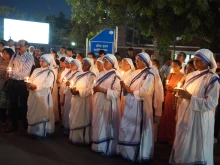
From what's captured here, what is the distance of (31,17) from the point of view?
35.5 metres

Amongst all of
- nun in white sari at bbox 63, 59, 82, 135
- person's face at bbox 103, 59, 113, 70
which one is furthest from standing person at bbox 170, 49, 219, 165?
nun in white sari at bbox 63, 59, 82, 135

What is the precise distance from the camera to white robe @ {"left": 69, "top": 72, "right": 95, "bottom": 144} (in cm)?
688

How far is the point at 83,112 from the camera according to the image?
6.92 m

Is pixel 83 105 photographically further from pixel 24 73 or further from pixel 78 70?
pixel 24 73

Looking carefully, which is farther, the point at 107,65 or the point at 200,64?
the point at 107,65

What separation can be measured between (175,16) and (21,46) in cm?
646

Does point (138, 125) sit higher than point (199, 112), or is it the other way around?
point (199, 112)

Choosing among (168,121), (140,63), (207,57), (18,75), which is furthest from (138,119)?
(18,75)

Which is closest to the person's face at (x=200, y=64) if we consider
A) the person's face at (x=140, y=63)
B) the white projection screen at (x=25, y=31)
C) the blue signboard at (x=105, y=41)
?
the person's face at (x=140, y=63)

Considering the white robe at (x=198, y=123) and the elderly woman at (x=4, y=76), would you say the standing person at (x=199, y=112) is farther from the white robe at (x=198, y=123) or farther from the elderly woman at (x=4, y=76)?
the elderly woman at (x=4, y=76)

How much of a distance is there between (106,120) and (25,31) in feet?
45.5

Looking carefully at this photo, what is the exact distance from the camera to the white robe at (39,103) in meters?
7.21

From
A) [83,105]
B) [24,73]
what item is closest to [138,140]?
[83,105]

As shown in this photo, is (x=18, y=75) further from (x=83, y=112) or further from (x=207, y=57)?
(x=207, y=57)
